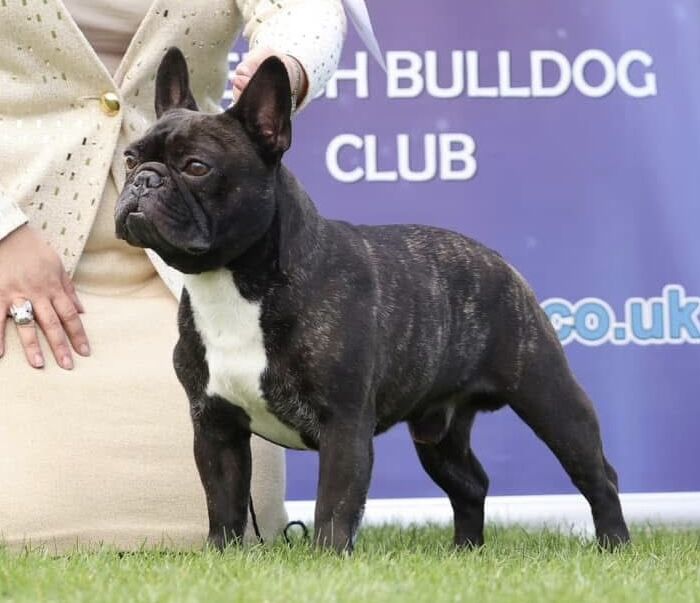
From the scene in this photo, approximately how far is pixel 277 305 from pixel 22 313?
0.78 meters

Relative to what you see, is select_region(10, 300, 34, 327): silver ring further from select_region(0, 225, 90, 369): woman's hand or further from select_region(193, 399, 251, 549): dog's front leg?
select_region(193, 399, 251, 549): dog's front leg

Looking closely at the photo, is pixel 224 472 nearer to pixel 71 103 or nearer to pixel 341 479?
pixel 341 479

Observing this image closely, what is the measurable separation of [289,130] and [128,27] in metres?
0.89

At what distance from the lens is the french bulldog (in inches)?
116

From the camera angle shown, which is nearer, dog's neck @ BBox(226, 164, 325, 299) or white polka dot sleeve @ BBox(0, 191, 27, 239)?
dog's neck @ BBox(226, 164, 325, 299)

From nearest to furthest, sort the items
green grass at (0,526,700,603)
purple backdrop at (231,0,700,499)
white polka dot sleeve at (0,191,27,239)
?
green grass at (0,526,700,603), white polka dot sleeve at (0,191,27,239), purple backdrop at (231,0,700,499)

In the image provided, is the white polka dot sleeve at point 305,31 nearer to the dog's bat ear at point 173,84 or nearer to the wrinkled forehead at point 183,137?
the dog's bat ear at point 173,84

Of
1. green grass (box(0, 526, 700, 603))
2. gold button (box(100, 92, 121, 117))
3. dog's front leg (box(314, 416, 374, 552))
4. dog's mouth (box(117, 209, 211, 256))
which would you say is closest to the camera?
green grass (box(0, 526, 700, 603))

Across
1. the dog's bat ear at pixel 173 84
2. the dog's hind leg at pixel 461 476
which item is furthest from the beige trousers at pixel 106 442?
the dog's bat ear at pixel 173 84

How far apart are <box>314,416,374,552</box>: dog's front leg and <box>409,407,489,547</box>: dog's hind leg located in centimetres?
79

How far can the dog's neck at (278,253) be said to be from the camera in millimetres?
3055

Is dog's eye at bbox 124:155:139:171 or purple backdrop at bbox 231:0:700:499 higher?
purple backdrop at bbox 231:0:700:499

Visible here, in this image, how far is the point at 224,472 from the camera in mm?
3254

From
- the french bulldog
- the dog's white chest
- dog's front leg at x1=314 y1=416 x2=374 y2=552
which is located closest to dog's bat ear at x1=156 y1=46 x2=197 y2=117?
the french bulldog
